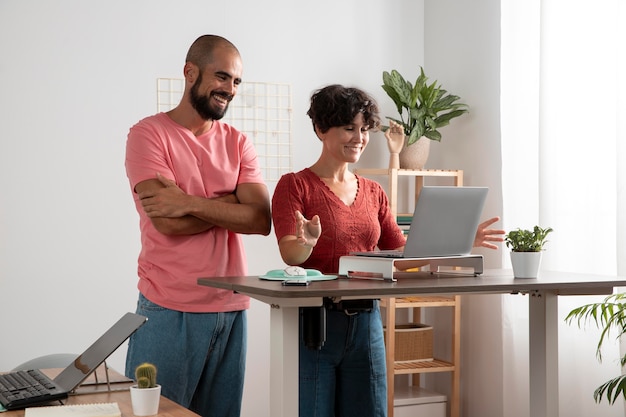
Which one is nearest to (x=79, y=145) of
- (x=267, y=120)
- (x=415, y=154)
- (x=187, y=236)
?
(x=267, y=120)

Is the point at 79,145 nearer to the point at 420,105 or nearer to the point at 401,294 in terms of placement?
the point at 420,105

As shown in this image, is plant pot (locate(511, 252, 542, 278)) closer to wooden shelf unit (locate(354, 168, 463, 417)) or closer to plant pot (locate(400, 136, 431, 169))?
wooden shelf unit (locate(354, 168, 463, 417))

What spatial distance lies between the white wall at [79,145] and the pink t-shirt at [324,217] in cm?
187

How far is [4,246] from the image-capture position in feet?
13.1

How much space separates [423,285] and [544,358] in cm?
68

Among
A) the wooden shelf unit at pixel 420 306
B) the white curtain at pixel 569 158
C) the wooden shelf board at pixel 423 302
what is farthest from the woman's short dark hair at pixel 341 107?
the wooden shelf board at pixel 423 302

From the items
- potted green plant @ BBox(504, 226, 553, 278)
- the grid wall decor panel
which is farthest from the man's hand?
the grid wall decor panel

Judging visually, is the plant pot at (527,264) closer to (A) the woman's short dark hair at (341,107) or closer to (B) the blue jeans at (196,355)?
(A) the woman's short dark hair at (341,107)

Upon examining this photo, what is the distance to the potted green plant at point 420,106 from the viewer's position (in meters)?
4.47

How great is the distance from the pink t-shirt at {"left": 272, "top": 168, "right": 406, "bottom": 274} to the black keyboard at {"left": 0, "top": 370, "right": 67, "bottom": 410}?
2.54 ft

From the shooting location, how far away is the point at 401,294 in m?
2.15

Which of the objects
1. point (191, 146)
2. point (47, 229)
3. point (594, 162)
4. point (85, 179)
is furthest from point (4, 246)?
point (594, 162)

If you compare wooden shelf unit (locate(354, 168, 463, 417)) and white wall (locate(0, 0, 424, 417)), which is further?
wooden shelf unit (locate(354, 168, 463, 417))

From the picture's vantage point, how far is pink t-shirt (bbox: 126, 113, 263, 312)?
2457mm
